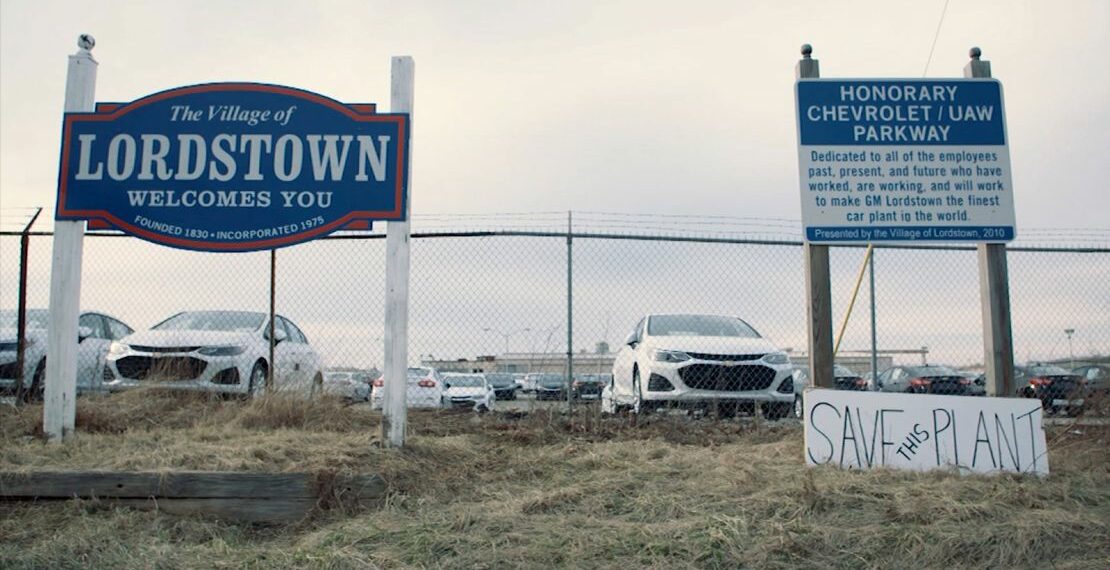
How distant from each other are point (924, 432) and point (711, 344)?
10.3 feet

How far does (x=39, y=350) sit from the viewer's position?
8.70m

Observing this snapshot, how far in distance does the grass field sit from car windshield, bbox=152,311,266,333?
2.88 meters

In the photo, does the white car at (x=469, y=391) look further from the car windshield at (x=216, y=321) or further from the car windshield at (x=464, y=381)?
the car windshield at (x=216, y=321)

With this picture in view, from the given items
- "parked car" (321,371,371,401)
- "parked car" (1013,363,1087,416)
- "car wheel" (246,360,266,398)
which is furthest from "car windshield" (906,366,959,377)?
"car wheel" (246,360,266,398)

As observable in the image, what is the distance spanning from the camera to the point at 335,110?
6.19m

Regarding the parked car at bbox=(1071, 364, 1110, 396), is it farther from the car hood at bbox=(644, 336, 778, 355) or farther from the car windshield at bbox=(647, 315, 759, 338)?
the car windshield at bbox=(647, 315, 759, 338)

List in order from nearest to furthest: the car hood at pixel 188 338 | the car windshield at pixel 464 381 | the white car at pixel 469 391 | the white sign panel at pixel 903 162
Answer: the white sign panel at pixel 903 162
the car hood at pixel 188 338
the white car at pixel 469 391
the car windshield at pixel 464 381

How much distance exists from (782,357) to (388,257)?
4.63 meters

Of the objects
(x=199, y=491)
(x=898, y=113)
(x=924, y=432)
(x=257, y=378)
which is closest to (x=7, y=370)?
(x=257, y=378)

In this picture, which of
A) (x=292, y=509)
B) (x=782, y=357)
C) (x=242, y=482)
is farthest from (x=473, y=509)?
(x=782, y=357)

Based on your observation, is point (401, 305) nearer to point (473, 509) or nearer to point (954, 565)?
point (473, 509)

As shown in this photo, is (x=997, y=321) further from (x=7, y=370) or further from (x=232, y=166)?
(x=7, y=370)

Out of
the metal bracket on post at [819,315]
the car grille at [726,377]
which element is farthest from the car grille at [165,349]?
the metal bracket on post at [819,315]

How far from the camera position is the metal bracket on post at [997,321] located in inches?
239
